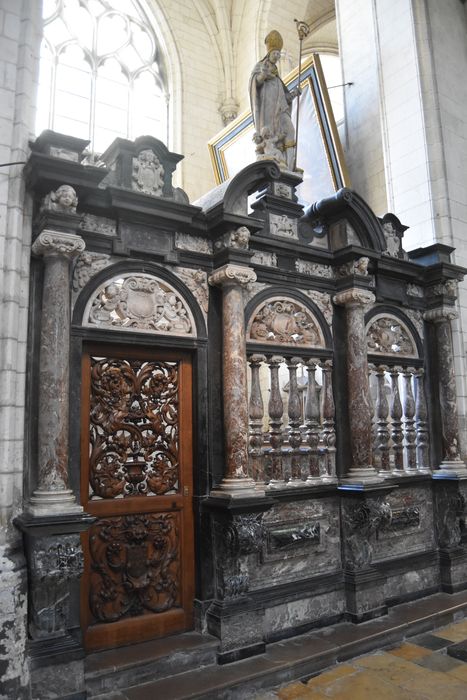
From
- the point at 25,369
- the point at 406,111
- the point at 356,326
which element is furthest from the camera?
the point at 406,111

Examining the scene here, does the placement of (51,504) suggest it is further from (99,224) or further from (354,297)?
(354,297)

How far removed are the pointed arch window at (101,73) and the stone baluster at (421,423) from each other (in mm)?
5620

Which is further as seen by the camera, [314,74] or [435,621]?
[314,74]

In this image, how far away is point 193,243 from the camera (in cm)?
397

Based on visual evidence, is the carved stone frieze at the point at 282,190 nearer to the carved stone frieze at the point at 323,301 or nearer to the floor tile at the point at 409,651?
the carved stone frieze at the point at 323,301

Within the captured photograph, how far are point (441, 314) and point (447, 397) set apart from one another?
75 cm

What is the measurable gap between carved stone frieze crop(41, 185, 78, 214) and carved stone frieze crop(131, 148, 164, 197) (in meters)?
0.57

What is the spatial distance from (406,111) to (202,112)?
13.5ft

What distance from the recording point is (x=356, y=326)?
4574mm

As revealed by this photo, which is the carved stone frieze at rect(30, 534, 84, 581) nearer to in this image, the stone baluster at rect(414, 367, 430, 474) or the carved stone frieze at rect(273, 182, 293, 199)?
the carved stone frieze at rect(273, 182, 293, 199)

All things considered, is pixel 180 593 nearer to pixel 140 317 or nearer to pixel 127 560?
pixel 127 560

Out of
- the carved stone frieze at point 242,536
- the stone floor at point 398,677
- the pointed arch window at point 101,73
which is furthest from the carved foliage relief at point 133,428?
the pointed arch window at point 101,73

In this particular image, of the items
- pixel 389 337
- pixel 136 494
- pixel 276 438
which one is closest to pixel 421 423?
pixel 389 337

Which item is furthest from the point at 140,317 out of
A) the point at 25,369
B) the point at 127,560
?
the point at 127,560
